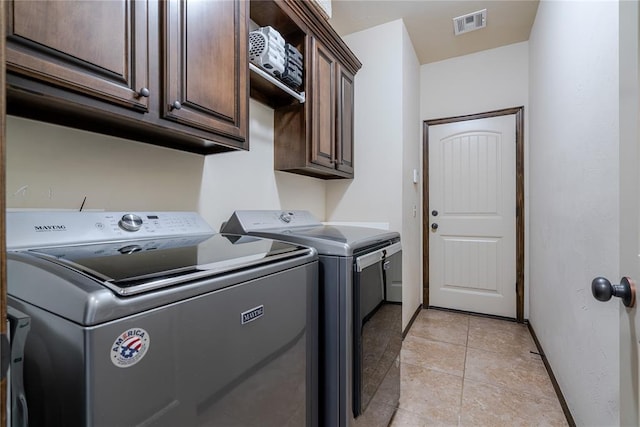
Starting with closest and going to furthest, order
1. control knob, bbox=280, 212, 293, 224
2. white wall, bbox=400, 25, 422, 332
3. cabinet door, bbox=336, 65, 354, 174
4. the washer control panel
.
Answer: the washer control panel < control knob, bbox=280, 212, 293, 224 < cabinet door, bbox=336, 65, 354, 174 < white wall, bbox=400, 25, 422, 332

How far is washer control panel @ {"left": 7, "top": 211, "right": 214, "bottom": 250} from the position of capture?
0.80m

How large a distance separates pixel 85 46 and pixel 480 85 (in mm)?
3266

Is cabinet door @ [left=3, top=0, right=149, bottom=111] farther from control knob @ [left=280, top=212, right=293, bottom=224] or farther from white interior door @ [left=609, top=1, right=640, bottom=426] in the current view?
white interior door @ [left=609, top=1, right=640, bottom=426]

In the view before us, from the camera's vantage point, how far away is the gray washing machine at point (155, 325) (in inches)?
19.9

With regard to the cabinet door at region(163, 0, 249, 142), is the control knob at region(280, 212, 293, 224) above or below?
below

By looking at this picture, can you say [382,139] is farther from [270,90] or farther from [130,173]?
[130,173]

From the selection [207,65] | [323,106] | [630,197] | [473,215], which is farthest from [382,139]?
[630,197]

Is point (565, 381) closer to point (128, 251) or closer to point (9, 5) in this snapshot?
point (128, 251)

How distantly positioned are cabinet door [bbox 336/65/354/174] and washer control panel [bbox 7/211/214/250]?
1.31 metres

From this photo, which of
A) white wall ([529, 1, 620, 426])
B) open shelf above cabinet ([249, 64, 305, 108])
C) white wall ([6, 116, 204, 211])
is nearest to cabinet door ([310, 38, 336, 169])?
open shelf above cabinet ([249, 64, 305, 108])

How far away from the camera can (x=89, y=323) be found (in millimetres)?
485

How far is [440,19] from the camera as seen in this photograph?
97.3 inches

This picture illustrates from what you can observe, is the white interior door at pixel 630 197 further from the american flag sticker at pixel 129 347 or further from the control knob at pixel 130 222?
the control knob at pixel 130 222

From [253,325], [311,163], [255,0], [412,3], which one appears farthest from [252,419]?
[412,3]
